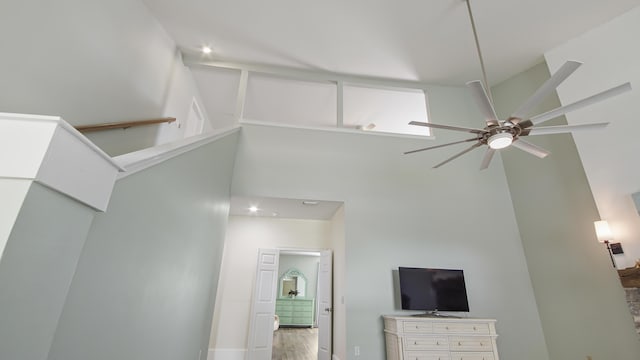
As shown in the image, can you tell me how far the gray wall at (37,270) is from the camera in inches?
28.8

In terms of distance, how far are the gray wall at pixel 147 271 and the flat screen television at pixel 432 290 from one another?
2.68 metres

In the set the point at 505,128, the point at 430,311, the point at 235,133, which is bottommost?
the point at 430,311

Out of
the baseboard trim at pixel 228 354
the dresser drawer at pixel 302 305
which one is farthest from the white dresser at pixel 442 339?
the dresser drawer at pixel 302 305

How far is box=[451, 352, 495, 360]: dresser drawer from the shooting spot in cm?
348

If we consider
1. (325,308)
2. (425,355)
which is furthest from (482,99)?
(325,308)

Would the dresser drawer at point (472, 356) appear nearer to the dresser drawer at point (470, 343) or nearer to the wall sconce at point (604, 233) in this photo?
the dresser drawer at point (470, 343)

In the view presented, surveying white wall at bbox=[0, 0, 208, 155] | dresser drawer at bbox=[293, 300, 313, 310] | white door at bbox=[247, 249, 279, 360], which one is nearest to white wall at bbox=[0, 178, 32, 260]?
white wall at bbox=[0, 0, 208, 155]

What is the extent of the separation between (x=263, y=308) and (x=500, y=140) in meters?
4.86

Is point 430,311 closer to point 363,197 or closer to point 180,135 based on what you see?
point 363,197

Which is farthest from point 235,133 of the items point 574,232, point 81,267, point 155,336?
point 574,232

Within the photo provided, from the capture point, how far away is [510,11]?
367 cm

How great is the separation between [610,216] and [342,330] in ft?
12.2

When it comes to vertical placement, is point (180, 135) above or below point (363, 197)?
above

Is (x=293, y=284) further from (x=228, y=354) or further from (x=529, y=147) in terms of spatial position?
(x=529, y=147)
